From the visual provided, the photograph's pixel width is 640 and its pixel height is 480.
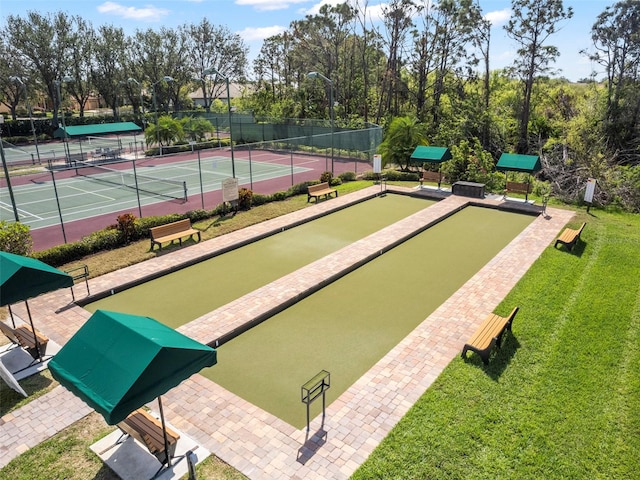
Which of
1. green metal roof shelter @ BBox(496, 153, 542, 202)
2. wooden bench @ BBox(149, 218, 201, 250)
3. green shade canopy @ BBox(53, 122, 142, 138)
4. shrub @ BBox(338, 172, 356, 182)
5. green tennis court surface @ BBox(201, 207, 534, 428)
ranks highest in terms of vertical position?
green shade canopy @ BBox(53, 122, 142, 138)

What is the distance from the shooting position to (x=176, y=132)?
129 ft

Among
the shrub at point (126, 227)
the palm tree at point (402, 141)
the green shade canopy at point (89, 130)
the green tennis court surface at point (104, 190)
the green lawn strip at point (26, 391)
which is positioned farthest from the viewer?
the green shade canopy at point (89, 130)

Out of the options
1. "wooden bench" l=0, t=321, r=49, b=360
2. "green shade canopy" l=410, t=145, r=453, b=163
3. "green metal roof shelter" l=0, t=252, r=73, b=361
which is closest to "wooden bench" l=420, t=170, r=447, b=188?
"green shade canopy" l=410, t=145, r=453, b=163

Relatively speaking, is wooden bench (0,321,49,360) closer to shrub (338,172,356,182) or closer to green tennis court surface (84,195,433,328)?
green tennis court surface (84,195,433,328)

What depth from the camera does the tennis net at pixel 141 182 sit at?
906 inches

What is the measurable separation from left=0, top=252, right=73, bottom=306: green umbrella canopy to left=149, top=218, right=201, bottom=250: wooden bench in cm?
621

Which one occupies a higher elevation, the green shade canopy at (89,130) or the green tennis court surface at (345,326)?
the green shade canopy at (89,130)

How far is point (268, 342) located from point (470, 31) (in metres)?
37.1

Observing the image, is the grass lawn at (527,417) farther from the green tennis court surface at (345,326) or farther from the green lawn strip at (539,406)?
the green tennis court surface at (345,326)

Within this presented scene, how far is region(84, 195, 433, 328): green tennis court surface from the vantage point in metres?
11.0

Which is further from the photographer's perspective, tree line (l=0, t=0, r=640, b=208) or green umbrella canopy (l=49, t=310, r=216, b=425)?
tree line (l=0, t=0, r=640, b=208)

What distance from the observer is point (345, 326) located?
1002 centimetres

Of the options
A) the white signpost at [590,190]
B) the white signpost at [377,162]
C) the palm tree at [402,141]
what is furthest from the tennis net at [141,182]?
the white signpost at [590,190]

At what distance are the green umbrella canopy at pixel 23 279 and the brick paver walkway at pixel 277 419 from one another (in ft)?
5.93
